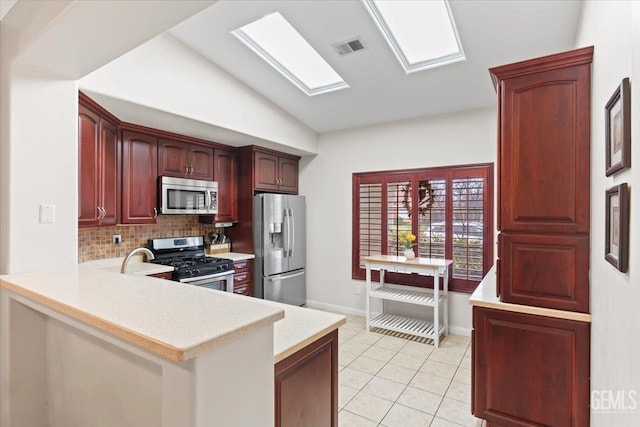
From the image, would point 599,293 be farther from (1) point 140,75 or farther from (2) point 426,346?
(1) point 140,75

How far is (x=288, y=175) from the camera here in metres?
4.89

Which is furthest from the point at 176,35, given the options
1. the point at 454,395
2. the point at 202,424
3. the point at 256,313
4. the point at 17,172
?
the point at 454,395

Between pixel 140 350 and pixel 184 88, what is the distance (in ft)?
8.99

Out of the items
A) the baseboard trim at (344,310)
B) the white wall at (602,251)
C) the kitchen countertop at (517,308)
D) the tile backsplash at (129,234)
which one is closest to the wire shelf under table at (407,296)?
the baseboard trim at (344,310)

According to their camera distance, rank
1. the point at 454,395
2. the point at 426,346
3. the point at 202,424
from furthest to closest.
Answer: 1. the point at 426,346
2. the point at 454,395
3. the point at 202,424

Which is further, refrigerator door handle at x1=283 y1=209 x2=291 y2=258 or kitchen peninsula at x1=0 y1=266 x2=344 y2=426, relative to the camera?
refrigerator door handle at x1=283 y1=209 x2=291 y2=258

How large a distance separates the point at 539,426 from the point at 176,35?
391 cm

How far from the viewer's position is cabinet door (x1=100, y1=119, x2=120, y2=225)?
287 centimetres

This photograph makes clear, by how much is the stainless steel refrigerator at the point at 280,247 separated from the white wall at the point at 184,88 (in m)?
0.93

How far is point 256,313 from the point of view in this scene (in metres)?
1.01

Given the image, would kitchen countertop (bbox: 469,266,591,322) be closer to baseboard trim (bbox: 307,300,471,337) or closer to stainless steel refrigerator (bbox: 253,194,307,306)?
baseboard trim (bbox: 307,300,471,337)

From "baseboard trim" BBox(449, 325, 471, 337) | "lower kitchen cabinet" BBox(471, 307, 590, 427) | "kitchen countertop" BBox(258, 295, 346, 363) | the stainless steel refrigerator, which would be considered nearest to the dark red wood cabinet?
"lower kitchen cabinet" BBox(471, 307, 590, 427)

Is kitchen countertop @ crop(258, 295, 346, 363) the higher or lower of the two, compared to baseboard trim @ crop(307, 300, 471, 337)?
higher

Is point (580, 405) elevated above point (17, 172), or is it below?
below
